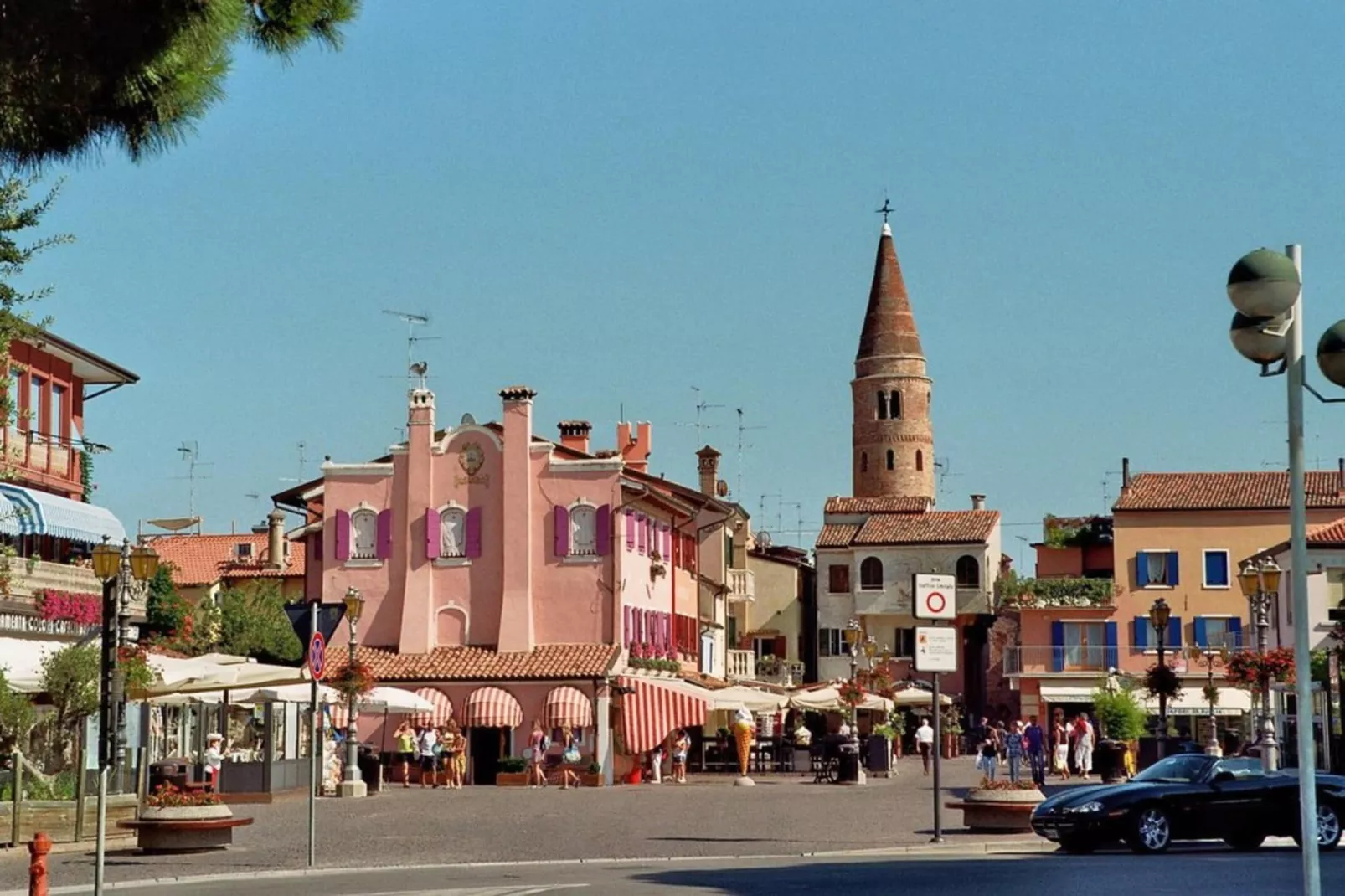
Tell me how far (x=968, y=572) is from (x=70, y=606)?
52.9 meters

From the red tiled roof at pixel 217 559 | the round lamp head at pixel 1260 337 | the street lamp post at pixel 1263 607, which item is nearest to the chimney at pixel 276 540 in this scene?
the red tiled roof at pixel 217 559

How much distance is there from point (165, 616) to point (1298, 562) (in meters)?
61.9

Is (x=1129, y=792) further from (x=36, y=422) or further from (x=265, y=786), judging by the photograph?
(x=36, y=422)

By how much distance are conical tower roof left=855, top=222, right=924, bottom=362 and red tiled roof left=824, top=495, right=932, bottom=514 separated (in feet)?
63.8

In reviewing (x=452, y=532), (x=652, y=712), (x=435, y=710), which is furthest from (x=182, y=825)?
(x=452, y=532)

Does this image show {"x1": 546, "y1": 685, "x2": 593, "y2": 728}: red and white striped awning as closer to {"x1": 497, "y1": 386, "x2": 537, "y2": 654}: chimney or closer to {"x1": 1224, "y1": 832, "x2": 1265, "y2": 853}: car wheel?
{"x1": 497, "y1": 386, "x2": 537, "y2": 654}: chimney

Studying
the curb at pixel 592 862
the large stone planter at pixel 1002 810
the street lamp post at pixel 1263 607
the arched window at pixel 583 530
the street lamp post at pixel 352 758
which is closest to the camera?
the curb at pixel 592 862

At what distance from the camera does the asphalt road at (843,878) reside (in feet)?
59.9

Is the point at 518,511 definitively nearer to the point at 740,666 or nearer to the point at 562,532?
the point at 562,532

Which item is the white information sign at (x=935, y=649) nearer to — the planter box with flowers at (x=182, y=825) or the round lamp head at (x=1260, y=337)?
the planter box with flowers at (x=182, y=825)

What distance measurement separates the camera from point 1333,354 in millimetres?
8781

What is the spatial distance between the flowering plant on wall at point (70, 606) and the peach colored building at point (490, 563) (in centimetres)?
1341

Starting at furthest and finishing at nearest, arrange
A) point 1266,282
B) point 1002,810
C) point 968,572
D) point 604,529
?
1. point 968,572
2. point 604,529
3. point 1002,810
4. point 1266,282

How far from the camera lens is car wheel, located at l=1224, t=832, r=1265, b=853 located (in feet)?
77.0
